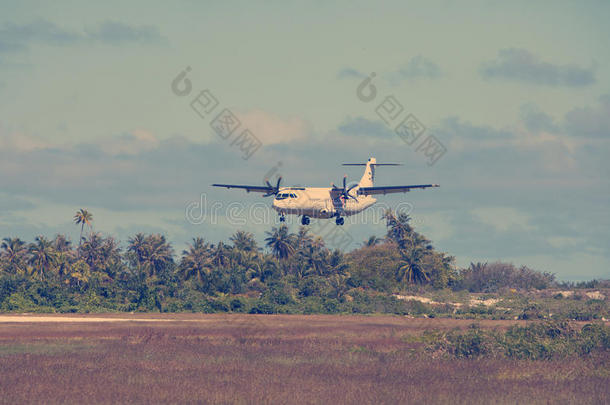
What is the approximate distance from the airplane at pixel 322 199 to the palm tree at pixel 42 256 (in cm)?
4866

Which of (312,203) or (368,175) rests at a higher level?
(368,175)

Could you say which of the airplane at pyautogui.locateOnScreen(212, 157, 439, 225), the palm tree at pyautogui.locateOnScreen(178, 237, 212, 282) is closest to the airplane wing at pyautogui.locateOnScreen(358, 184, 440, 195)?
the airplane at pyautogui.locateOnScreen(212, 157, 439, 225)

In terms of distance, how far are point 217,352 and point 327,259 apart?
69.8 metres

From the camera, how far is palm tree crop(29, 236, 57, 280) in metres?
111

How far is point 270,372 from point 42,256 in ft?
281

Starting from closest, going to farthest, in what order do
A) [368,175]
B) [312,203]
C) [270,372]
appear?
1. [270,372]
2. [312,203]
3. [368,175]

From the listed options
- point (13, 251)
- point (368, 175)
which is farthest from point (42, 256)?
point (368, 175)

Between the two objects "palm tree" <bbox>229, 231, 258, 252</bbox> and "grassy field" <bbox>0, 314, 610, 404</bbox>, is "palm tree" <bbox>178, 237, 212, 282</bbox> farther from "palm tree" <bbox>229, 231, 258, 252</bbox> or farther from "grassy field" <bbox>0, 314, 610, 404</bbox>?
"grassy field" <bbox>0, 314, 610, 404</bbox>

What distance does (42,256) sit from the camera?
111062 mm

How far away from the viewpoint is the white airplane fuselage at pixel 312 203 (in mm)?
63500

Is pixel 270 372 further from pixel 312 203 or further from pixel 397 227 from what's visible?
pixel 397 227

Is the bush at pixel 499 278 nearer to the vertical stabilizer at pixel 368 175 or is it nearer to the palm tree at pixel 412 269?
the palm tree at pixel 412 269

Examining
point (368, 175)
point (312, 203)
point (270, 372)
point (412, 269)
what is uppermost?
point (368, 175)

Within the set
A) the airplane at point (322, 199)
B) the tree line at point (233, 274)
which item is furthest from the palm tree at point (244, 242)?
the airplane at point (322, 199)
